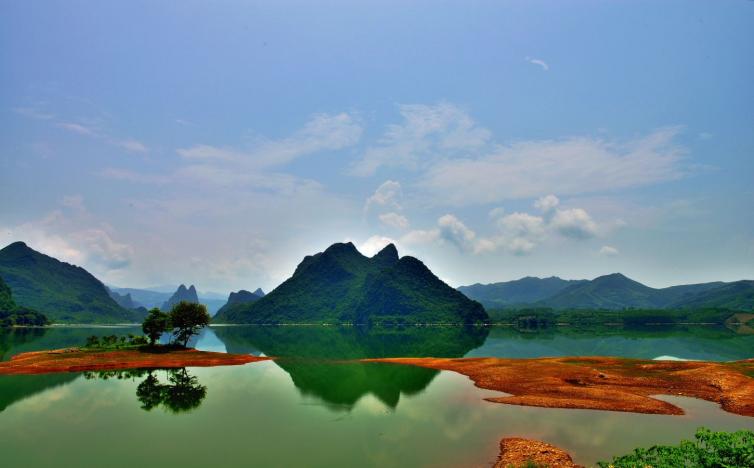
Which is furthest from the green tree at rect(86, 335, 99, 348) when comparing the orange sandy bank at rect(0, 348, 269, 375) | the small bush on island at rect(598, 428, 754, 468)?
the small bush on island at rect(598, 428, 754, 468)

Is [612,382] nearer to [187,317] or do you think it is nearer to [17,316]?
[187,317]

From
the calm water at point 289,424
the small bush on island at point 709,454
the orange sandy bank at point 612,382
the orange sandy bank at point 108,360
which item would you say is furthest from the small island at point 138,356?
the small bush on island at point 709,454

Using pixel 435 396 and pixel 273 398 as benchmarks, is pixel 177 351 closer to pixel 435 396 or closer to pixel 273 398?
pixel 273 398

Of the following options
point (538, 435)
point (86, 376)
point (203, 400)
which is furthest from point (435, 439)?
point (86, 376)

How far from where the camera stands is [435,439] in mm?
26438

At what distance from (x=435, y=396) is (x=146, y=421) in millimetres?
25778

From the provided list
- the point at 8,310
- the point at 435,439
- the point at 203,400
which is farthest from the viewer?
the point at 8,310

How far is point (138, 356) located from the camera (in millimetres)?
69875

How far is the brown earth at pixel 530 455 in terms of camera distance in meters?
21.7

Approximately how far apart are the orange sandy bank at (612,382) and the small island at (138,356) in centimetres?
3928

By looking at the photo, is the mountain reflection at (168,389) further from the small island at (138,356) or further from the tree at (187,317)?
the tree at (187,317)

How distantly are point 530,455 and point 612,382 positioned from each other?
30434mm

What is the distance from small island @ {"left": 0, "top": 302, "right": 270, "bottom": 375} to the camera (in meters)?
57.9

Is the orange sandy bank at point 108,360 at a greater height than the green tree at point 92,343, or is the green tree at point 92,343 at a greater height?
the green tree at point 92,343
